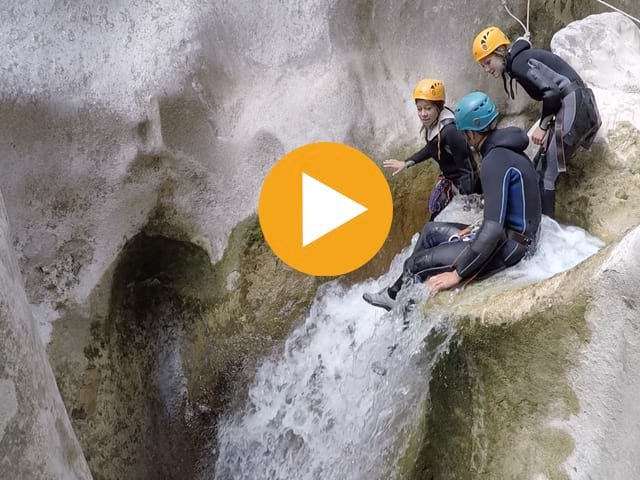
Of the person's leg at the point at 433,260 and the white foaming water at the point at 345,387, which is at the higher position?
the person's leg at the point at 433,260

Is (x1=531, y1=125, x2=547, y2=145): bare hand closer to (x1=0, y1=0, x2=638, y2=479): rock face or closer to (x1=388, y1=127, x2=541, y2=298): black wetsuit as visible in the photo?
(x1=0, y1=0, x2=638, y2=479): rock face

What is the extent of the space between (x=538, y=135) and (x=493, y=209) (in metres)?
1.19

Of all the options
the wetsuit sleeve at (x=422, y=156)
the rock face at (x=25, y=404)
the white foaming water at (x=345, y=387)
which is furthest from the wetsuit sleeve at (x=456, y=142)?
the rock face at (x=25, y=404)

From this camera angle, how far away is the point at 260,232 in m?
4.57

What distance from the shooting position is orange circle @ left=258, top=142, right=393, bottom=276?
14.3ft

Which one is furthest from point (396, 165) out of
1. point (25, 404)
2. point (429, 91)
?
point (25, 404)

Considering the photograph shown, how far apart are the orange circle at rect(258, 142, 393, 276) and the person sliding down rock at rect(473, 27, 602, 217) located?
3.65 feet

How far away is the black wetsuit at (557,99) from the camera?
3996mm

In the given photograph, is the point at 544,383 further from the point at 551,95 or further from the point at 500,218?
the point at 551,95

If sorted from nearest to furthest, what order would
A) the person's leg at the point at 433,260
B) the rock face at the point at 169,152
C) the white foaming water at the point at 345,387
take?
the white foaming water at the point at 345,387
the person's leg at the point at 433,260
the rock face at the point at 169,152

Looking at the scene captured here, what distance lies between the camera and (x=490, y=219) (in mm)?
3350

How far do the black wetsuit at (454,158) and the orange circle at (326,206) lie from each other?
378mm


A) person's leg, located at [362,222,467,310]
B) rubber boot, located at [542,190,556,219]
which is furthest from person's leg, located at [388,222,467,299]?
rubber boot, located at [542,190,556,219]

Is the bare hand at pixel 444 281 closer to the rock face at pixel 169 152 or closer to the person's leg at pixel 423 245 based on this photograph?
the person's leg at pixel 423 245
